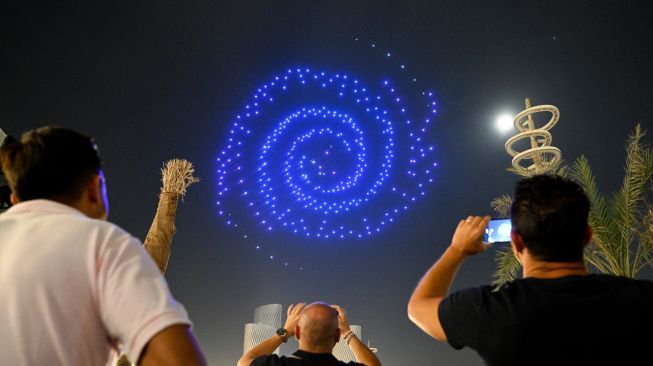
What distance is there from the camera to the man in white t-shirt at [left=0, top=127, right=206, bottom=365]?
1055 millimetres

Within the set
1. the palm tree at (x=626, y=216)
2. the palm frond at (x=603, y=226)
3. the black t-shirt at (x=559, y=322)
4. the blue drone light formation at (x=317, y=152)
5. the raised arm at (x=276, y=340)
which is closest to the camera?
the black t-shirt at (x=559, y=322)

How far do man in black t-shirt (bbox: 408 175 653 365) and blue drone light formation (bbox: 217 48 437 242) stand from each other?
1029cm

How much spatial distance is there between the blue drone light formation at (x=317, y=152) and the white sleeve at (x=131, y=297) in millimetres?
10787

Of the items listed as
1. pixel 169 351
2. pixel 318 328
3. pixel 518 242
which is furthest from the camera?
pixel 318 328

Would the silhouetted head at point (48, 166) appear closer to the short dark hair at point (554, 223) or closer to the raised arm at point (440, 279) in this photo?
the raised arm at point (440, 279)

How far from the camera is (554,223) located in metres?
1.68

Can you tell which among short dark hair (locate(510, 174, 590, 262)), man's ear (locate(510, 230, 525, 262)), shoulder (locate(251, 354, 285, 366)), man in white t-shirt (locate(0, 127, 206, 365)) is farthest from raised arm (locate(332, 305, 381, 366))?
man in white t-shirt (locate(0, 127, 206, 365))

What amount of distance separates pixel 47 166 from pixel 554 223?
64.7 inches


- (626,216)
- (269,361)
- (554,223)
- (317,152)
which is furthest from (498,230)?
(317,152)

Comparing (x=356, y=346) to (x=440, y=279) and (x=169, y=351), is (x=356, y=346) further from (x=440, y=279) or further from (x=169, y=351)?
(x=169, y=351)

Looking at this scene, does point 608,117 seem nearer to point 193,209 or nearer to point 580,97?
point 580,97

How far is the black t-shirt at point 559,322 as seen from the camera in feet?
4.78

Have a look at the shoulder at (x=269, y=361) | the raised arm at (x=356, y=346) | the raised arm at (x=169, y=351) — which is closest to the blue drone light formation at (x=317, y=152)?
the raised arm at (x=356, y=346)

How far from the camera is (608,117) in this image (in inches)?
594
